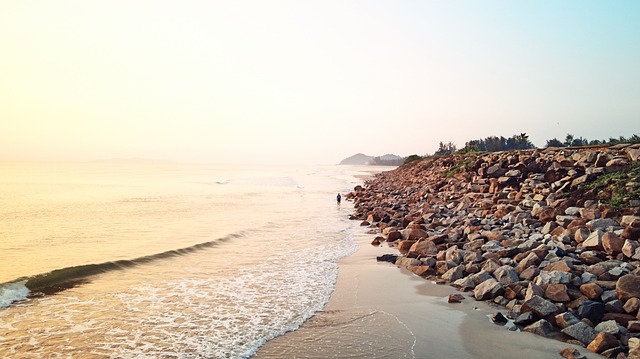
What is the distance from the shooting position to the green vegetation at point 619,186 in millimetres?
11766

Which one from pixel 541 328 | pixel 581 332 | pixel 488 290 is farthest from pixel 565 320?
pixel 488 290

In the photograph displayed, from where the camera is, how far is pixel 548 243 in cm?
1021

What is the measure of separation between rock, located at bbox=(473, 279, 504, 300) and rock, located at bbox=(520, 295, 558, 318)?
92 cm

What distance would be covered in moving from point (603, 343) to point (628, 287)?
1.66 m

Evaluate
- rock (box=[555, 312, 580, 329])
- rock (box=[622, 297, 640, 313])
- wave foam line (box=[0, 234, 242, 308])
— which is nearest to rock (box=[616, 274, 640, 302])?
rock (box=[622, 297, 640, 313])

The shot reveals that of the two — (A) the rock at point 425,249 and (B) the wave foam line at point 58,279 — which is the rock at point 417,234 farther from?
(B) the wave foam line at point 58,279

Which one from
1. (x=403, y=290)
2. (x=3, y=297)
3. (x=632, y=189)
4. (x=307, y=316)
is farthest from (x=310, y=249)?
(x=632, y=189)

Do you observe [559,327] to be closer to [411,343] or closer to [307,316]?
[411,343]

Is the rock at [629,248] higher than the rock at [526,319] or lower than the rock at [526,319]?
higher

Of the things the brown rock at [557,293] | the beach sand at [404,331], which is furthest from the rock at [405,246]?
the brown rock at [557,293]

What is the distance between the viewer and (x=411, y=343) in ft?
21.0

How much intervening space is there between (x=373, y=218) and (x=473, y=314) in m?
13.8

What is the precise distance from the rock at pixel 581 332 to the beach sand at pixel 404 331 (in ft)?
0.78

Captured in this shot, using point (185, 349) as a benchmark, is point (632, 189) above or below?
above
